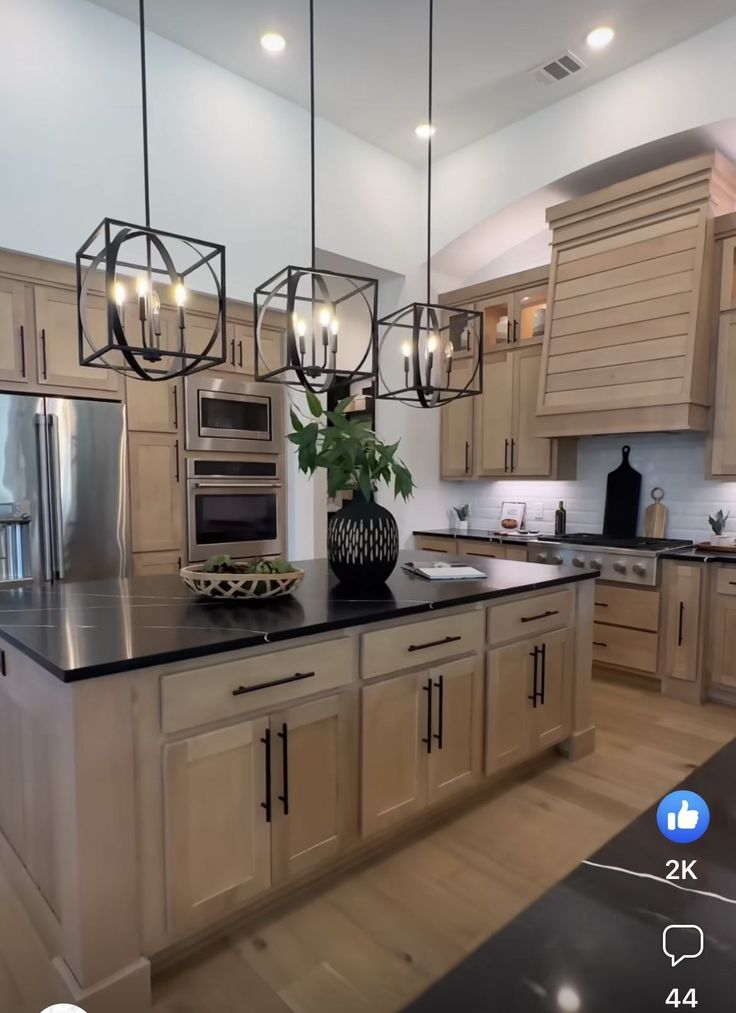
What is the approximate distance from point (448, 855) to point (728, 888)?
1721 millimetres

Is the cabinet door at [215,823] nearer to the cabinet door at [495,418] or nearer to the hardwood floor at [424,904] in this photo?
the hardwood floor at [424,904]

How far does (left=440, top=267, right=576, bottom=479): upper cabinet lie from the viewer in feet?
15.0

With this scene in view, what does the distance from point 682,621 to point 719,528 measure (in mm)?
691

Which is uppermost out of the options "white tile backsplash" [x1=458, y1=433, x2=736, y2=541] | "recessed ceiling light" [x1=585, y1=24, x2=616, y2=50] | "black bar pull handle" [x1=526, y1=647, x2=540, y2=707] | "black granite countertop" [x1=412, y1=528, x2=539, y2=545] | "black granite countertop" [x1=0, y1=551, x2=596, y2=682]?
"recessed ceiling light" [x1=585, y1=24, x2=616, y2=50]

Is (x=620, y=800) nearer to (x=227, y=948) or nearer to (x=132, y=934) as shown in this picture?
(x=227, y=948)

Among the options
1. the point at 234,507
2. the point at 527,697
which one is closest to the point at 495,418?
the point at 234,507

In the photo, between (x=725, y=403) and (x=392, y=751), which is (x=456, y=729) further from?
(x=725, y=403)

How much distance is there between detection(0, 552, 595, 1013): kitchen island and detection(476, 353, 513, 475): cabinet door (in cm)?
259

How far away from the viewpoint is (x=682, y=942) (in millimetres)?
521

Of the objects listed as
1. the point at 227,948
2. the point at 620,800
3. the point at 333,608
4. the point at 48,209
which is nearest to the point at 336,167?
the point at 48,209

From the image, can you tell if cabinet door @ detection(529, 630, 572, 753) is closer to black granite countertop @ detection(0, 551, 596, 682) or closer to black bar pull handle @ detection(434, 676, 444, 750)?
black granite countertop @ detection(0, 551, 596, 682)

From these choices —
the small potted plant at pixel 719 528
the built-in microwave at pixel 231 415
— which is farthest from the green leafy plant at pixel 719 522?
the built-in microwave at pixel 231 415

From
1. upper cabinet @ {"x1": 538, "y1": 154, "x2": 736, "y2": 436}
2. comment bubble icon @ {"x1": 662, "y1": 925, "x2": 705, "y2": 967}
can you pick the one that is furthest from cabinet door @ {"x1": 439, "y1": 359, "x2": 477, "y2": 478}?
comment bubble icon @ {"x1": 662, "y1": 925, "x2": 705, "y2": 967}

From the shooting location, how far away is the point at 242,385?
13.4 ft
